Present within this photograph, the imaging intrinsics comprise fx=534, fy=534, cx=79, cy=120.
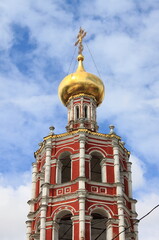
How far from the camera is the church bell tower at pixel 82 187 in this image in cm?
3266

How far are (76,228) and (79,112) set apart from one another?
10803mm

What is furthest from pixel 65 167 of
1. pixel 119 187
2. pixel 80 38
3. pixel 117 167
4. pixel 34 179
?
pixel 80 38

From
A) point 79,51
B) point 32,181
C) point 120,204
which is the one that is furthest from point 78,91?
point 120,204

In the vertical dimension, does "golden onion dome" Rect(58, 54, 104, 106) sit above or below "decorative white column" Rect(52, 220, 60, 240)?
above

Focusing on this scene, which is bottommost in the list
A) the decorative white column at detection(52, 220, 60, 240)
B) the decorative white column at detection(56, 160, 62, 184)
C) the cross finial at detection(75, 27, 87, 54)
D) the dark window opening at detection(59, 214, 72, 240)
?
the decorative white column at detection(52, 220, 60, 240)

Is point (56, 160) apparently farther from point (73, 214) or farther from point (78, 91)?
point (78, 91)

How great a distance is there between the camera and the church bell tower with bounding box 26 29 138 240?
1286 inches

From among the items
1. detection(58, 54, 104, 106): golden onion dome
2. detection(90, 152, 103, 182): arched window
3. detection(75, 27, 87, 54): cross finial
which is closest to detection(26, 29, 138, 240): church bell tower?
detection(90, 152, 103, 182): arched window

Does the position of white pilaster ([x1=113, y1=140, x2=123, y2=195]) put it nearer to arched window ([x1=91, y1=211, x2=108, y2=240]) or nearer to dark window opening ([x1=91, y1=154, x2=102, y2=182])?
dark window opening ([x1=91, y1=154, x2=102, y2=182])

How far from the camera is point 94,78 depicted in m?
41.0

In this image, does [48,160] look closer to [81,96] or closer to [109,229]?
[109,229]

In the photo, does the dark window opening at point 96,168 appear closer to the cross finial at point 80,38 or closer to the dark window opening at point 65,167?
the dark window opening at point 65,167

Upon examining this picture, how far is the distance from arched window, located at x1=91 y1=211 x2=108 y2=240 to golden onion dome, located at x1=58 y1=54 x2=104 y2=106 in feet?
34.1

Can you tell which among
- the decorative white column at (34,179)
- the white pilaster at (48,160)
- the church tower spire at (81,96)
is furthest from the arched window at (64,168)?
the church tower spire at (81,96)
